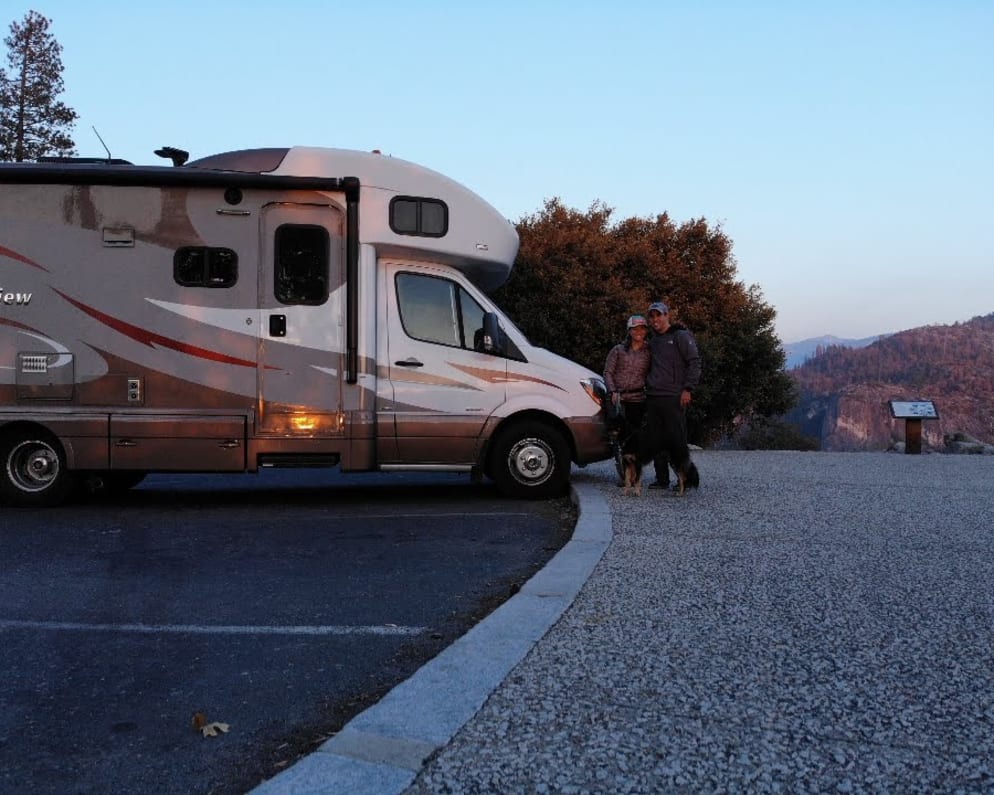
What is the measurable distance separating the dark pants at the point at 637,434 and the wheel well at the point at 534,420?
56 centimetres

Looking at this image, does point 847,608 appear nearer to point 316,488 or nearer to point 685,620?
point 685,620

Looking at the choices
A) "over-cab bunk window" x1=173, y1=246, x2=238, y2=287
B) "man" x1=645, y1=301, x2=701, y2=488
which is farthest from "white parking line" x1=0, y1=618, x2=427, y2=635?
"man" x1=645, y1=301, x2=701, y2=488

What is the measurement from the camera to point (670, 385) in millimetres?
9305

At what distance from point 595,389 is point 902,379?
251 ft

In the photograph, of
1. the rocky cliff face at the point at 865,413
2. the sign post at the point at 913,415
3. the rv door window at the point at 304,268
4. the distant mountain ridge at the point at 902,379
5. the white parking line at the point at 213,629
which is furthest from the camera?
the distant mountain ridge at the point at 902,379

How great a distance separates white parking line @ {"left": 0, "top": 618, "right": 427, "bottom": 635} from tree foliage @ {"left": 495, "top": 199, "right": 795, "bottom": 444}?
1749 centimetres

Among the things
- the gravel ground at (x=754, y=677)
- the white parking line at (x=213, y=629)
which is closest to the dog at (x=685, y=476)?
the gravel ground at (x=754, y=677)

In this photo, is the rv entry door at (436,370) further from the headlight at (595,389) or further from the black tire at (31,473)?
the black tire at (31,473)

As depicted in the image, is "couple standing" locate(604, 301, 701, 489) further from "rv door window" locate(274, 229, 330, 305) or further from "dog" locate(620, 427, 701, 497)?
"rv door window" locate(274, 229, 330, 305)

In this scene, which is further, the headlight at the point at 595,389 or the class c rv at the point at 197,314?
the headlight at the point at 595,389

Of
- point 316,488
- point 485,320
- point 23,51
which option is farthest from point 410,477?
point 23,51

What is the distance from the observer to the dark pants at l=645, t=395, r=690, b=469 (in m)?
9.25

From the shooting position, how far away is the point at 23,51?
133 ft

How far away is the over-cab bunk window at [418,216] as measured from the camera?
908cm
